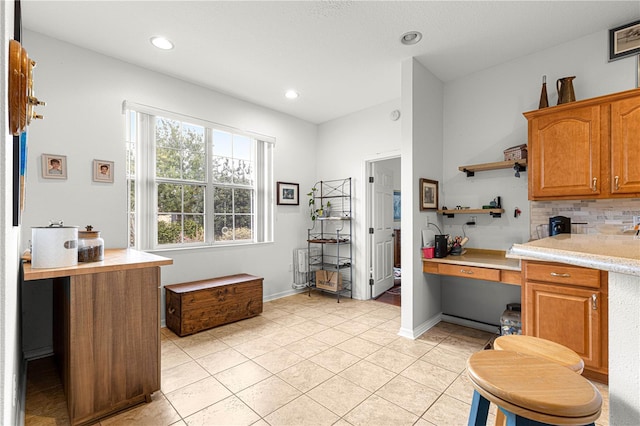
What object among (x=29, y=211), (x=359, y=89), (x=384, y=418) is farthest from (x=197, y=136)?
(x=384, y=418)

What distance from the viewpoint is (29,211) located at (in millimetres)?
2520

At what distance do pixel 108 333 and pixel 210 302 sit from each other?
1.40 metres

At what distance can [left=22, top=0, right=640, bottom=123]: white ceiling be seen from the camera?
90.1 inches

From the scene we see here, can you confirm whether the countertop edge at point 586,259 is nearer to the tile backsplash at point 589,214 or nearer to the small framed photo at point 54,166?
the tile backsplash at point 589,214

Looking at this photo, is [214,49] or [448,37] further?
[214,49]

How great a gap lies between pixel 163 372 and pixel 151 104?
8.70ft

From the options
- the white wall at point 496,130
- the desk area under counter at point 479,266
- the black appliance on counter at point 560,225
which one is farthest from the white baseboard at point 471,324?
the black appliance on counter at point 560,225

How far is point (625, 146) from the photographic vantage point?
2260mm

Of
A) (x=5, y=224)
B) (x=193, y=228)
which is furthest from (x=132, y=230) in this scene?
(x=5, y=224)

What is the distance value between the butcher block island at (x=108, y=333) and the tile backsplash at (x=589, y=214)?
3271 millimetres

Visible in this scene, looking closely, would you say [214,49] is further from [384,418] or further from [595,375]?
[595,375]

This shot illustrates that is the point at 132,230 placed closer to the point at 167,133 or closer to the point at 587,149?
the point at 167,133

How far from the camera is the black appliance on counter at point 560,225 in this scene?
8.61 feet

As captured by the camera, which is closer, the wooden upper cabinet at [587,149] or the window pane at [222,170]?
the wooden upper cabinet at [587,149]
